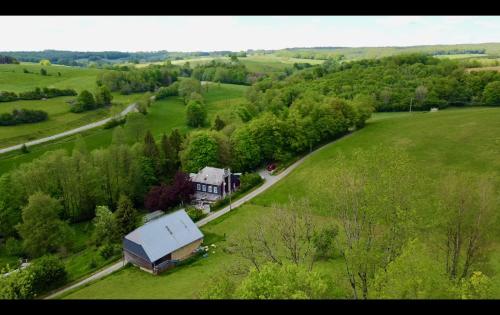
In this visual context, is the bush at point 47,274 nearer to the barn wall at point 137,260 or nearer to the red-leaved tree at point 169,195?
the barn wall at point 137,260

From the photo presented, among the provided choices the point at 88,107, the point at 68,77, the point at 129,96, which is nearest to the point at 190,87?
the point at 129,96

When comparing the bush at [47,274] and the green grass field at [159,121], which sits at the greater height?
the green grass field at [159,121]

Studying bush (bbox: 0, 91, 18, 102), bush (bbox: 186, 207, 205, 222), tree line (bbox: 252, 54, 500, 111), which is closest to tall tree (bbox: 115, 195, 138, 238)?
bush (bbox: 186, 207, 205, 222)

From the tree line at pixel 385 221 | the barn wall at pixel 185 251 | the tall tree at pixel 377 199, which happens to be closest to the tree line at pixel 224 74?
the barn wall at pixel 185 251

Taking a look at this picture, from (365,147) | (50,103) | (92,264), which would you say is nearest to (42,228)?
(92,264)
